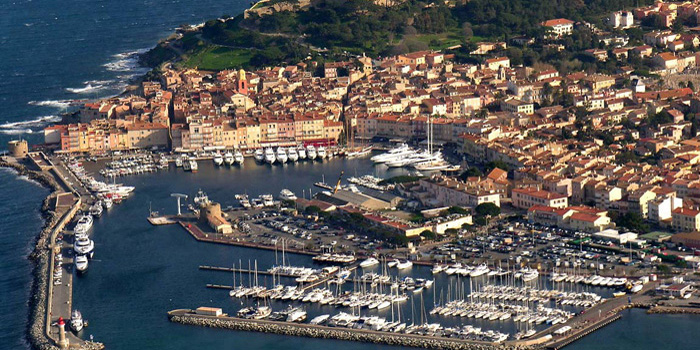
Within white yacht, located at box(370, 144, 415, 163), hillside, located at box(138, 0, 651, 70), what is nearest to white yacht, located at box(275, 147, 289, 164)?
white yacht, located at box(370, 144, 415, 163)

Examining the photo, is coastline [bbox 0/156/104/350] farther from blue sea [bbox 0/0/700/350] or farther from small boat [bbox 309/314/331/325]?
small boat [bbox 309/314/331/325]

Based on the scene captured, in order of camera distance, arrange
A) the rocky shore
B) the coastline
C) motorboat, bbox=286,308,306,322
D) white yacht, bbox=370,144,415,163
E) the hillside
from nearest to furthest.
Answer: the rocky shore < the coastline < motorboat, bbox=286,308,306,322 < white yacht, bbox=370,144,415,163 < the hillside

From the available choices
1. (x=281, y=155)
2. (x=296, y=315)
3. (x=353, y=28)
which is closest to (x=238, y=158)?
(x=281, y=155)

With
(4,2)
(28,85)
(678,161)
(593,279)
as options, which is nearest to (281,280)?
(593,279)

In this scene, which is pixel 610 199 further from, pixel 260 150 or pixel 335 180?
pixel 260 150

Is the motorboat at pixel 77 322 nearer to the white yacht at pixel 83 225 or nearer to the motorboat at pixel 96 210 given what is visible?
the white yacht at pixel 83 225

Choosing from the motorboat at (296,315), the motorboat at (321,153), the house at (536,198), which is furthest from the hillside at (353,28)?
the motorboat at (296,315)
